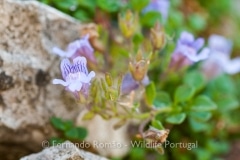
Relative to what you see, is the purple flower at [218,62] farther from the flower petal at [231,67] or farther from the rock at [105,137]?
the rock at [105,137]

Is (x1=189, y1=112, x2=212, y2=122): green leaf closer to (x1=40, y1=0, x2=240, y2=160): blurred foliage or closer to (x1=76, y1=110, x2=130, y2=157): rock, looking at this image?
(x1=40, y1=0, x2=240, y2=160): blurred foliage

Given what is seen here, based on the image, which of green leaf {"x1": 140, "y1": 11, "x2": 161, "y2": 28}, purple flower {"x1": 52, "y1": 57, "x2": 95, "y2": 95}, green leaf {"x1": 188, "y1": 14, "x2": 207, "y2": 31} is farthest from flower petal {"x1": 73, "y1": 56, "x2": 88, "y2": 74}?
green leaf {"x1": 188, "y1": 14, "x2": 207, "y2": 31}

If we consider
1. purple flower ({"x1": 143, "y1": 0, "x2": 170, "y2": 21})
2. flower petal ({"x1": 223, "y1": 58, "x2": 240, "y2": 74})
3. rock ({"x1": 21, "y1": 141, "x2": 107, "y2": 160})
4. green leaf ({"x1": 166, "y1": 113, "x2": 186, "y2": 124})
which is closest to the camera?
rock ({"x1": 21, "y1": 141, "x2": 107, "y2": 160})

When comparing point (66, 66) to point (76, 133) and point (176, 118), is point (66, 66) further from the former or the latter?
point (176, 118)

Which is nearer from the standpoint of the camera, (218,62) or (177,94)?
(177,94)

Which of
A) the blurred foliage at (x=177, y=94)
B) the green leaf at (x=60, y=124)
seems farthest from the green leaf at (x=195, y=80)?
the green leaf at (x=60, y=124)

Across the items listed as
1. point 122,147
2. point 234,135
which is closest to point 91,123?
point 122,147

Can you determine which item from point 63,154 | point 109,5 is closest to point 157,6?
point 109,5
